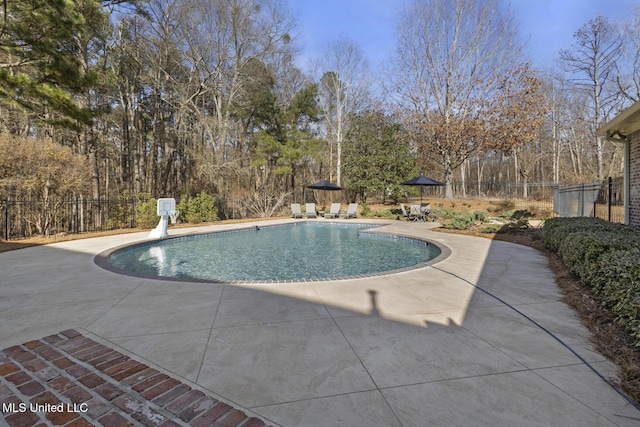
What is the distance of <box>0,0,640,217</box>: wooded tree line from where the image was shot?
643 inches

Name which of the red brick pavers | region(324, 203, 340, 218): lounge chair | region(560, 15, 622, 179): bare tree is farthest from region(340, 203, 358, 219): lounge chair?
region(560, 15, 622, 179): bare tree

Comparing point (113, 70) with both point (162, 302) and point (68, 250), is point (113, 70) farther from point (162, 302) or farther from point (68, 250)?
point (162, 302)

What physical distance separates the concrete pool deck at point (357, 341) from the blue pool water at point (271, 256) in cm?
132

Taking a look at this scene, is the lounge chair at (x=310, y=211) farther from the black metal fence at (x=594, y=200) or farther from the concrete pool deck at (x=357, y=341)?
the concrete pool deck at (x=357, y=341)

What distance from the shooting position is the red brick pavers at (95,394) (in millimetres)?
1659

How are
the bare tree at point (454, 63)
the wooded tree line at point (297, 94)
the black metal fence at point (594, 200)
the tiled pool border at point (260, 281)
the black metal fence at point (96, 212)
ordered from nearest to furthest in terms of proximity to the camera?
1. the tiled pool border at point (260, 281)
2. the black metal fence at point (594, 200)
3. the black metal fence at point (96, 212)
4. the wooded tree line at point (297, 94)
5. the bare tree at point (454, 63)

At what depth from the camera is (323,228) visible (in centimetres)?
1318

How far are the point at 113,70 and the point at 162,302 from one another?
16.6 meters

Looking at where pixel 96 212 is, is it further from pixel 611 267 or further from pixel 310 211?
pixel 611 267

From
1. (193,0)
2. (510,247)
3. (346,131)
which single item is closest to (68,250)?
(510,247)

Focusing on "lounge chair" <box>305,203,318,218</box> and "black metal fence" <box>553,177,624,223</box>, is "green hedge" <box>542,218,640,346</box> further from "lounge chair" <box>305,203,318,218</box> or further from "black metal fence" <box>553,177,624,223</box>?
"lounge chair" <box>305,203,318,218</box>

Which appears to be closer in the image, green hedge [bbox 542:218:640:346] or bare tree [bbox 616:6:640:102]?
green hedge [bbox 542:218:640:346]

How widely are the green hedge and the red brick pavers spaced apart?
2.93 m

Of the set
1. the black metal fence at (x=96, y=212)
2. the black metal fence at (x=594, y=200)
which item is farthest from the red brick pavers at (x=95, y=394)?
the black metal fence at (x=594, y=200)
